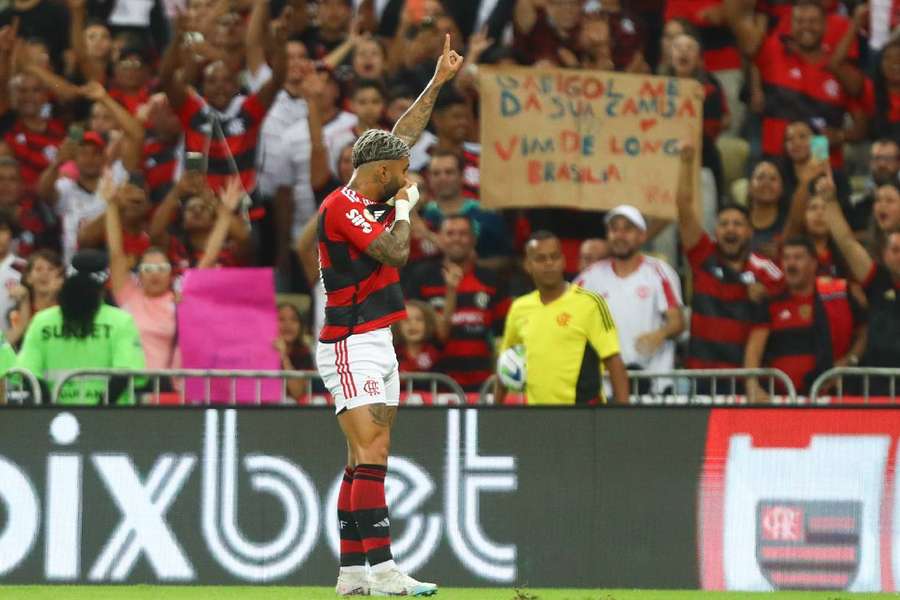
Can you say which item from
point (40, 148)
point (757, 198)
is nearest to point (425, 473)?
point (757, 198)

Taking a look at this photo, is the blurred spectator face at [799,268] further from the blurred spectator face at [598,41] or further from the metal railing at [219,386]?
the blurred spectator face at [598,41]

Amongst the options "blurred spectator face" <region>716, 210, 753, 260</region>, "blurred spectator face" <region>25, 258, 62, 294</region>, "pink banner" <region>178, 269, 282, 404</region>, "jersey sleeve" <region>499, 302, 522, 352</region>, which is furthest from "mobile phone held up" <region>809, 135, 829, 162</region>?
"blurred spectator face" <region>25, 258, 62, 294</region>

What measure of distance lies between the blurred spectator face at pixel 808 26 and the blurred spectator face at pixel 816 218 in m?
2.08

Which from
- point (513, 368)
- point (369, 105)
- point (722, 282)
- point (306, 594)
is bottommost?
point (306, 594)

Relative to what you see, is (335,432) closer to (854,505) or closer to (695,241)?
(854,505)

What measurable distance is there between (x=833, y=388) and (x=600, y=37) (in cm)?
412

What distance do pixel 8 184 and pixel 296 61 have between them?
2.57 meters

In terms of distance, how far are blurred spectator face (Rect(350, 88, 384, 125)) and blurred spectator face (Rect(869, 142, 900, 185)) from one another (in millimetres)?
3834

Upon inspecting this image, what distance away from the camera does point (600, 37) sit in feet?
49.5

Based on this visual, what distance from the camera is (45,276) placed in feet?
43.9

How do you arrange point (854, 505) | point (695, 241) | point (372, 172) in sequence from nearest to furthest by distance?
point (372, 172), point (854, 505), point (695, 241)

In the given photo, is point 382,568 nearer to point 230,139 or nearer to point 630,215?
point 630,215

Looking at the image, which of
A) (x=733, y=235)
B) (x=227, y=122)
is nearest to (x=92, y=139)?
(x=227, y=122)

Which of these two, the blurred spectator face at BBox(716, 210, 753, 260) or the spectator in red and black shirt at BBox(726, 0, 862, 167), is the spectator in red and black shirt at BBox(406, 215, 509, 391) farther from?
the spectator in red and black shirt at BBox(726, 0, 862, 167)
